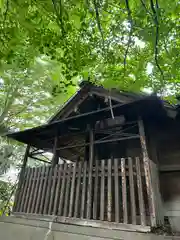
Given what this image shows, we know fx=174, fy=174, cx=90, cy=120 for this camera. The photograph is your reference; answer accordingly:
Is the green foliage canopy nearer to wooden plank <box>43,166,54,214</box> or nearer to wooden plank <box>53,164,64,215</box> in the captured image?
wooden plank <box>53,164,64,215</box>

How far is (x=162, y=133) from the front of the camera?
18.1ft

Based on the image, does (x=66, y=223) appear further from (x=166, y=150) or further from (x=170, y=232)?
(x=166, y=150)

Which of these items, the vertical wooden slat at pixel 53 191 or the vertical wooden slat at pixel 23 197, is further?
the vertical wooden slat at pixel 23 197

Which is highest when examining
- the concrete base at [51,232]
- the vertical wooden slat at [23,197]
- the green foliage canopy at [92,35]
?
the green foliage canopy at [92,35]

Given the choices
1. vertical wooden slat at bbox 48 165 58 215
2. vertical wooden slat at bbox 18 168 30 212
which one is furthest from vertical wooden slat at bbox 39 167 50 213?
vertical wooden slat at bbox 18 168 30 212

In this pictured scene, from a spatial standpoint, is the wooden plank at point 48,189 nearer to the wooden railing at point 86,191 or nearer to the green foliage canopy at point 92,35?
the wooden railing at point 86,191

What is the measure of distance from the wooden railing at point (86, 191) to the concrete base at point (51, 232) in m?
0.25

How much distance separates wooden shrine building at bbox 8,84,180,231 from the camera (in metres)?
3.72

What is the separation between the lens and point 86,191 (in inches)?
168

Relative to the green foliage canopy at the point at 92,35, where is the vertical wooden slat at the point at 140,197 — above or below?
below

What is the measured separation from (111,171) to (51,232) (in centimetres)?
198

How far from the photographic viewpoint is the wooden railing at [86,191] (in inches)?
146

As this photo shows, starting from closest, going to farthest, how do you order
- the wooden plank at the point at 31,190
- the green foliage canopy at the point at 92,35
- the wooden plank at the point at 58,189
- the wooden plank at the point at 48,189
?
the green foliage canopy at the point at 92,35, the wooden plank at the point at 58,189, the wooden plank at the point at 48,189, the wooden plank at the point at 31,190

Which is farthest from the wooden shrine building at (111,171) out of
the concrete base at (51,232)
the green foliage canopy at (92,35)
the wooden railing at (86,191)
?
the green foliage canopy at (92,35)
